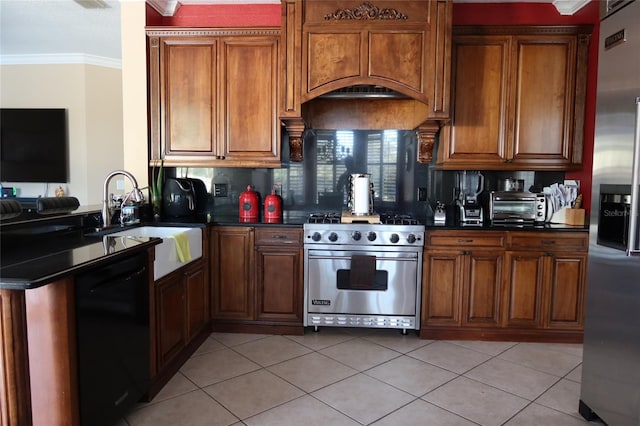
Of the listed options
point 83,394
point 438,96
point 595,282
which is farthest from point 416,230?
point 83,394

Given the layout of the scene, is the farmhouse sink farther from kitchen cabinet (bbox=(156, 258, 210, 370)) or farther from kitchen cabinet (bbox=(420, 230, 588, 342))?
kitchen cabinet (bbox=(420, 230, 588, 342))

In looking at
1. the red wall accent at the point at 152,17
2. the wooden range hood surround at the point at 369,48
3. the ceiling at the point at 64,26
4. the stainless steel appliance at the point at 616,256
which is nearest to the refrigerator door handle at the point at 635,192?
the stainless steel appliance at the point at 616,256

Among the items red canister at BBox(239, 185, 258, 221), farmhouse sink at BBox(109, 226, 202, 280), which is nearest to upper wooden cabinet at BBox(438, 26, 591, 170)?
red canister at BBox(239, 185, 258, 221)

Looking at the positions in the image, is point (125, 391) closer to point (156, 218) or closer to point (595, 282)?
point (156, 218)

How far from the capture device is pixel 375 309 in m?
3.11

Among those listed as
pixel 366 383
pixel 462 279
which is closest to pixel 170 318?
pixel 366 383

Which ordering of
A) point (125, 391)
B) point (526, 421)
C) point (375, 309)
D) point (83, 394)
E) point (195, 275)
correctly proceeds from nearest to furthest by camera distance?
point (83, 394)
point (125, 391)
point (526, 421)
point (195, 275)
point (375, 309)

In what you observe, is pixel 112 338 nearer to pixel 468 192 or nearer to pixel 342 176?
pixel 342 176

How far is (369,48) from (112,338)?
2.52 meters

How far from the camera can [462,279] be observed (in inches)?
120

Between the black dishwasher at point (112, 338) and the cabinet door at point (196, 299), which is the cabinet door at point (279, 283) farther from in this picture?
the black dishwasher at point (112, 338)

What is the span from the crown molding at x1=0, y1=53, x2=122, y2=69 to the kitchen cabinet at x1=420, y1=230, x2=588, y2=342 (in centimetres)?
477

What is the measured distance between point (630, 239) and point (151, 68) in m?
3.43

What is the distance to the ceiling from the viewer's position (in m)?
3.51
